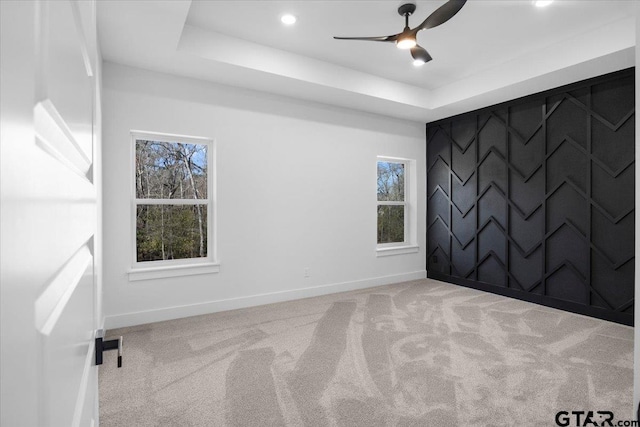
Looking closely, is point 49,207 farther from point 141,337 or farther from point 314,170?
point 314,170

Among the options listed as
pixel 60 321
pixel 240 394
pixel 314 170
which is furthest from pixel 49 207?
pixel 314 170

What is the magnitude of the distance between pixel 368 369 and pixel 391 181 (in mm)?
3677

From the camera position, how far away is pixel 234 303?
410cm

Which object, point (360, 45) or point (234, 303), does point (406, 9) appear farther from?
point (234, 303)

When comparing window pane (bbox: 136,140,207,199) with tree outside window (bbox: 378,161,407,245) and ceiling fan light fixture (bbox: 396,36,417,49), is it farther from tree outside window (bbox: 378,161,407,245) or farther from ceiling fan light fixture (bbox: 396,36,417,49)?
tree outside window (bbox: 378,161,407,245)

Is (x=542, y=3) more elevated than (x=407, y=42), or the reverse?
(x=542, y=3)

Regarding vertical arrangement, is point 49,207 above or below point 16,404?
above

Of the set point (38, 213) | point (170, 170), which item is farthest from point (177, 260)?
point (38, 213)

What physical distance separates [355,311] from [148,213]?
255 centimetres

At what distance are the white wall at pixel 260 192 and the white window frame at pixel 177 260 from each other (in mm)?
69

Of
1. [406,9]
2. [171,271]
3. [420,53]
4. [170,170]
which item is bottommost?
[171,271]

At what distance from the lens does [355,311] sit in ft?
13.2

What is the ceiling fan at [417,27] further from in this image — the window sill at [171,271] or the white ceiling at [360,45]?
the window sill at [171,271]

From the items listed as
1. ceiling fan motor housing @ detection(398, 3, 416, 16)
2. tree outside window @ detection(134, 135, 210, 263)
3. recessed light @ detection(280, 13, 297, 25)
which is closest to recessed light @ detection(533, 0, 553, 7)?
ceiling fan motor housing @ detection(398, 3, 416, 16)
